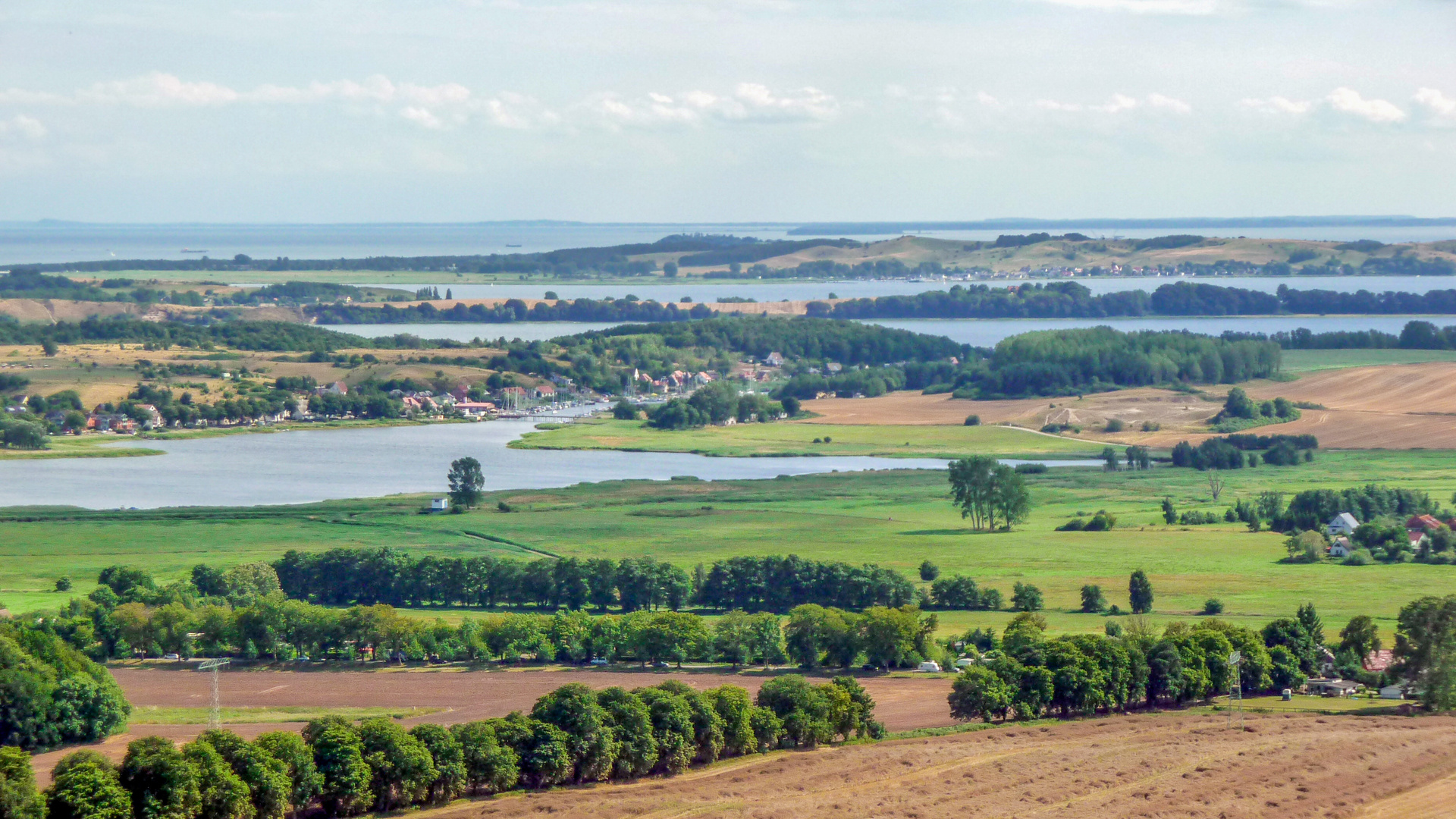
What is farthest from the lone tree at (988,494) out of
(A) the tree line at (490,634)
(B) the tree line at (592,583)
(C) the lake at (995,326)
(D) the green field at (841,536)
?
(C) the lake at (995,326)

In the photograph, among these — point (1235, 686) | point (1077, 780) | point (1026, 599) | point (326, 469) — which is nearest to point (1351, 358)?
point (326, 469)

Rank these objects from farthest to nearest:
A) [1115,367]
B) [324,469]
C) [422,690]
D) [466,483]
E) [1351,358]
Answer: [1351,358], [1115,367], [324,469], [466,483], [422,690]

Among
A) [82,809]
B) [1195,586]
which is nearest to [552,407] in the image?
[1195,586]

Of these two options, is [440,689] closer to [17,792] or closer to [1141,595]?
[17,792]

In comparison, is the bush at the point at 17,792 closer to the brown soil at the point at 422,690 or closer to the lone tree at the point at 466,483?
the brown soil at the point at 422,690

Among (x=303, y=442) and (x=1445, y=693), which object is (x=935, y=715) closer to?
(x=1445, y=693)

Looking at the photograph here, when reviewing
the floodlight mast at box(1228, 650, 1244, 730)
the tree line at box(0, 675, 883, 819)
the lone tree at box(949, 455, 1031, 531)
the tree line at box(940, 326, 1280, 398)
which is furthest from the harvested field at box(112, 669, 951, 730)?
the tree line at box(940, 326, 1280, 398)
